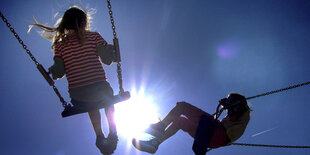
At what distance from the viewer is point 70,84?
2898 mm

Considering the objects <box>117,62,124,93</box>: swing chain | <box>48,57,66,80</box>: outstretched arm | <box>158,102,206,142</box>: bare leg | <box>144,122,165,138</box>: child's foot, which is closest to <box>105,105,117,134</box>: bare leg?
<box>117,62,124,93</box>: swing chain

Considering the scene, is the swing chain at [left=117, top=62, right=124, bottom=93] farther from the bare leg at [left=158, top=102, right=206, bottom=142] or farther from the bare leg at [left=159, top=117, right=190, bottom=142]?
the bare leg at [left=159, top=117, right=190, bottom=142]

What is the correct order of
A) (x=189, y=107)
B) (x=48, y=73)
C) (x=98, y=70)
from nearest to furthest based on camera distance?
(x=98, y=70) < (x=48, y=73) < (x=189, y=107)

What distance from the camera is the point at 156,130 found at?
3525 millimetres

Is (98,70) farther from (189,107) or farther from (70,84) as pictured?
(189,107)

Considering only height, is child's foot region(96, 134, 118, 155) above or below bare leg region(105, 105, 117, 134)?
below

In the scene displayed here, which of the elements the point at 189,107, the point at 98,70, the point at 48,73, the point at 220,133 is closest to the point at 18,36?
the point at 48,73

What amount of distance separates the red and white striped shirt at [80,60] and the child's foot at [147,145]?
1146 mm

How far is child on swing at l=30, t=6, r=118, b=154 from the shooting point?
2.85m

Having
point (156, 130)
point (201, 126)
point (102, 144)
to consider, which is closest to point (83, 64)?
point (102, 144)

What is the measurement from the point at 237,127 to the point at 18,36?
346 centimetres

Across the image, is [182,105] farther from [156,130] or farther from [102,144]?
[102,144]

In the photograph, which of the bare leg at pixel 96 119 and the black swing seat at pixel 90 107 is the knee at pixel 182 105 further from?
the bare leg at pixel 96 119

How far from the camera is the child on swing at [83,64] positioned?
9.36 feet
